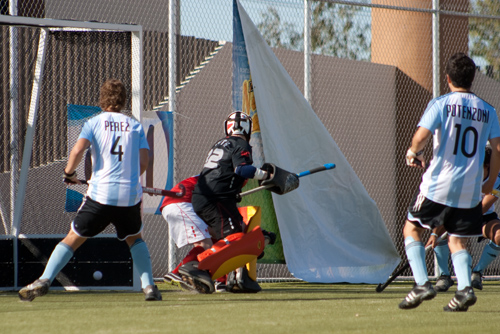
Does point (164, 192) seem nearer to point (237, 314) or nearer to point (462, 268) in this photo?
point (237, 314)

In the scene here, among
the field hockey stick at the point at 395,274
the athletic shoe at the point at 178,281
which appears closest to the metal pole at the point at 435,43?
the field hockey stick at the point at 395,274

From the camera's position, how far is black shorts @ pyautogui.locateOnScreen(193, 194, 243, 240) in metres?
6.36

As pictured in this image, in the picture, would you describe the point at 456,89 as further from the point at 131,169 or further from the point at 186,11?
the point at 186,11

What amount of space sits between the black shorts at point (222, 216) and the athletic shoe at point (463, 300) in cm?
225

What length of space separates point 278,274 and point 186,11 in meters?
3.67

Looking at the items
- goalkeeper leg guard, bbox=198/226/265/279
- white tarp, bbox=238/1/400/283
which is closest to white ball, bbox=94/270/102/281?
goalkeeper leg guard, bbox=198/226/265/279

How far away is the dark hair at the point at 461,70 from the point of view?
15.7 feet

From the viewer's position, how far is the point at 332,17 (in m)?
9.89

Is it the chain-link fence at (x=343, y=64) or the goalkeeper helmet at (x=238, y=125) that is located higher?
the chain-link fence at (x=343, y=64)

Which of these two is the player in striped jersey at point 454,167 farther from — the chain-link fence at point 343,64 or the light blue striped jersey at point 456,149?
the chain-link fence at point 343,64

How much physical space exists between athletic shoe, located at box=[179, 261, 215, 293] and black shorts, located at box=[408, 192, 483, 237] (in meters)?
1.94

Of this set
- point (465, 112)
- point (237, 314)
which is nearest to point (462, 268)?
point (465, 112)

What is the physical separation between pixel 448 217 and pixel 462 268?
0.34 m

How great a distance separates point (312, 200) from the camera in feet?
26.7
